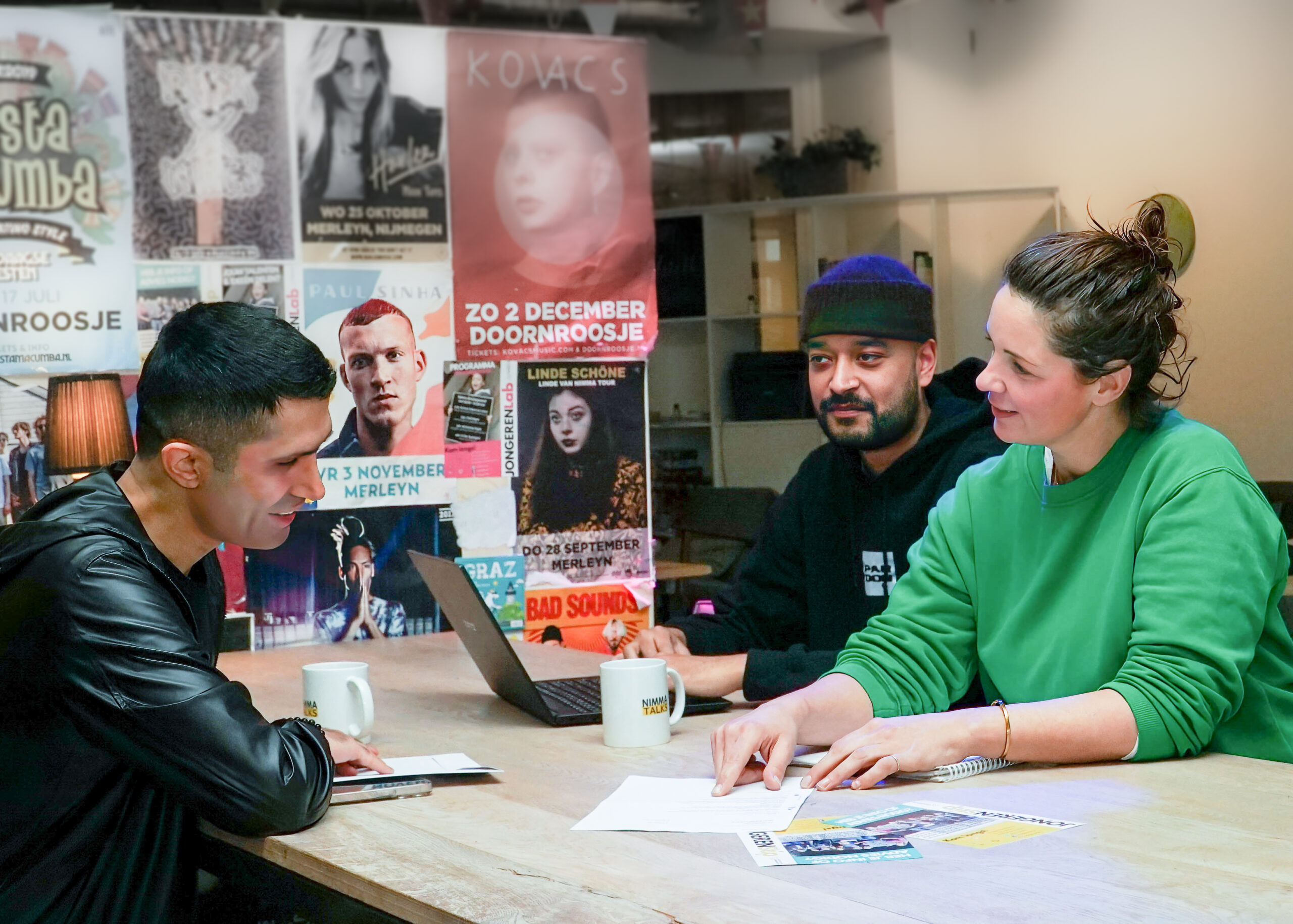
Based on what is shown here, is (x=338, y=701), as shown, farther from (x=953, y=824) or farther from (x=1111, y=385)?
(x=1111, y=385)

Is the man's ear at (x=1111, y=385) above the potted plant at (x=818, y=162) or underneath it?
underneath

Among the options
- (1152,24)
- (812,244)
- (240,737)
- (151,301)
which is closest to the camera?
(240,737)

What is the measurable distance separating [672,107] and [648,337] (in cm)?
119

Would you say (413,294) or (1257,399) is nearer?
(413,294)

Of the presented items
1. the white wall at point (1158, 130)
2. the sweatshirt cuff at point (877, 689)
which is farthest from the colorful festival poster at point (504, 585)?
the white wall at point (1158, 130)

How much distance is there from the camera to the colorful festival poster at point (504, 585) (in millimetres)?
2631

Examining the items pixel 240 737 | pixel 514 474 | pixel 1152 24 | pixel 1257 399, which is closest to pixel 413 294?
pixel 514 474

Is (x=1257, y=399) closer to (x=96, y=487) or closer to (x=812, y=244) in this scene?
(x=812, y=244)

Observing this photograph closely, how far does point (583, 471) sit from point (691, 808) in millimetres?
1524

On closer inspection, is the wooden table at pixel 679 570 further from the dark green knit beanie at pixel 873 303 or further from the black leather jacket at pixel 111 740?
the black leather jacket at pixel 111 740

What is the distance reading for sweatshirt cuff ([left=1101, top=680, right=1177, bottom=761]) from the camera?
51.7 inches

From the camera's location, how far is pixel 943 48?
4.39 meters

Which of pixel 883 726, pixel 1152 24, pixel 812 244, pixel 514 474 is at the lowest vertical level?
pixel 883 726

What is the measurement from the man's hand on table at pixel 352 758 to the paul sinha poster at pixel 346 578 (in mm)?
1150
